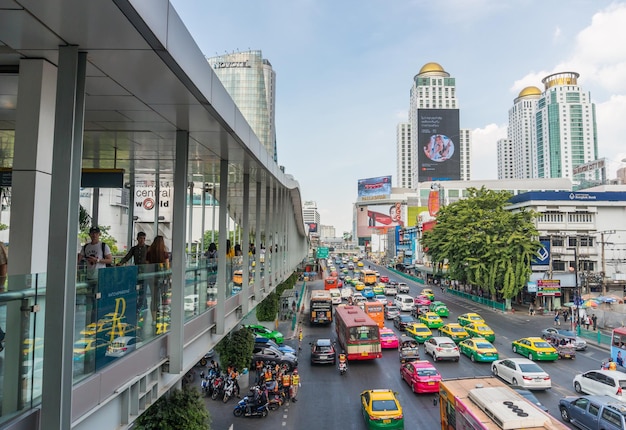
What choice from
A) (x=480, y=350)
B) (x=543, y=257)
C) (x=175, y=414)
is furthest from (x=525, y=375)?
(x=543, y=257)

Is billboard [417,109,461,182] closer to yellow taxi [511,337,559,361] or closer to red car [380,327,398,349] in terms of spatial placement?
red car [380,327,398,349]

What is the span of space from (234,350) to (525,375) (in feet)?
40.9

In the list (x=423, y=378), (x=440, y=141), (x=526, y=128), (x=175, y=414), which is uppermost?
(x=526, y=128)

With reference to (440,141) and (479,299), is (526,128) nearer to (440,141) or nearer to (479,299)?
(440,141)

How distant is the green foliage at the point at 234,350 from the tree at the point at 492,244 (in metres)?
33.9

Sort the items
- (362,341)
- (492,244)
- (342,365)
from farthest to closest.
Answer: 1. (492,244)
2. (362,341)
3. (342,365)

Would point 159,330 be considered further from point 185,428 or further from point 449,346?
point 449,346

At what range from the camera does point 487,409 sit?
33.6 feet

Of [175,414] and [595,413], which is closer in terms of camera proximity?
[175,414]

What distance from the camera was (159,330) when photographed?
7.43m

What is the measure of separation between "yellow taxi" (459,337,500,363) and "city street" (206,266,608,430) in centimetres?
37

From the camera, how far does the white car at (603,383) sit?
16.4 meters

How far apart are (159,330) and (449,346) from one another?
2038 centimetres

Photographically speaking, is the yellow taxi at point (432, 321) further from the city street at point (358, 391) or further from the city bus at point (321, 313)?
the city bus at point (321, 313)
